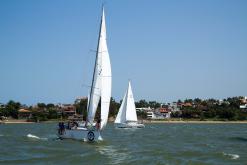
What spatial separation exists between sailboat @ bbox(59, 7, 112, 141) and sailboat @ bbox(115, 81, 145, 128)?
5075cm

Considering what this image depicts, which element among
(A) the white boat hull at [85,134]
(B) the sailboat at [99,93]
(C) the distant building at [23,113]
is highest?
(C) the distant building at [23,113]

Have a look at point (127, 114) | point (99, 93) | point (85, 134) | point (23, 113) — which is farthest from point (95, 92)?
point (23, 113)

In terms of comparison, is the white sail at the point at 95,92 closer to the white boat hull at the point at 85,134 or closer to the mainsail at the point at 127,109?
the white boat hull at the point at 85,134

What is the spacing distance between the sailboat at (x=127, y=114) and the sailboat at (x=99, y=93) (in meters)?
50.8

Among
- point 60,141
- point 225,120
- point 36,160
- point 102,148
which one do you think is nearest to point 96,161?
point 36,160

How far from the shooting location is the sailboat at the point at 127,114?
95875 mm

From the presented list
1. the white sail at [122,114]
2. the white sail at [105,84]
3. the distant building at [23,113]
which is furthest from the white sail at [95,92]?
the distant building at [23,113]

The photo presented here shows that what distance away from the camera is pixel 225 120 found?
180 meters

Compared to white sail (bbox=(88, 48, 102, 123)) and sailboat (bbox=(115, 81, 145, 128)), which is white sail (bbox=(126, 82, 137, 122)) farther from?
white sail (bbox=(88, 48, 102, 123))

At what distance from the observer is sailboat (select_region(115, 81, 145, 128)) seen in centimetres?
9588

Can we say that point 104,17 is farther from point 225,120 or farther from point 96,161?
point 225,120

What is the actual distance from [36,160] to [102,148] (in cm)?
951

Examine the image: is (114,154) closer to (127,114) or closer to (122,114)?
(127,114)

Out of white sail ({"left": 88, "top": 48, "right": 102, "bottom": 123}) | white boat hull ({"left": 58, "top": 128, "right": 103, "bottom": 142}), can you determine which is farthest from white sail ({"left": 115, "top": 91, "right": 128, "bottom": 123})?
white sail ({"left": 88, "top": 48, "right": 102, "bottom": 123})
